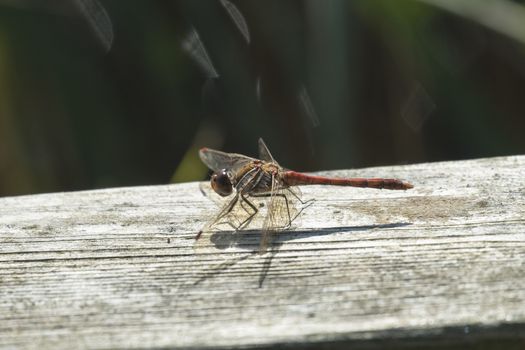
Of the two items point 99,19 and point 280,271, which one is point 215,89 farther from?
point 280,271

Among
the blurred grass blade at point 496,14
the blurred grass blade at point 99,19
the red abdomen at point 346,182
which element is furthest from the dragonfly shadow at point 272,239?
the blurred grass blade at point 99,19

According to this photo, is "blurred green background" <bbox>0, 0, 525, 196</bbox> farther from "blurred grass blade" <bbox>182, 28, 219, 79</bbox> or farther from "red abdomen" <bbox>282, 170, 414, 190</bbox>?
"red abdomen" <bbox>282, 170, 414, 190</bbox>

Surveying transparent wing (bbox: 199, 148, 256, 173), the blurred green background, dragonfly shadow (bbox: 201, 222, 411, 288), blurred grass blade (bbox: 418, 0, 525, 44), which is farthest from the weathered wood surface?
the blurred green background

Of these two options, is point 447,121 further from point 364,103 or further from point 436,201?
point 436,201

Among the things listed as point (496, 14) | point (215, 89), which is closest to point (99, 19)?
point (215, 89)

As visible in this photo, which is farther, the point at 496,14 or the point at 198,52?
the point at 198,52

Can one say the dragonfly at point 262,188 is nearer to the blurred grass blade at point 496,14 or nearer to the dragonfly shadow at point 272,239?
the dragonfly shadow at point 272,239

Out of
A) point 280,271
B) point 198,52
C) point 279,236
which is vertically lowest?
point 198,52
